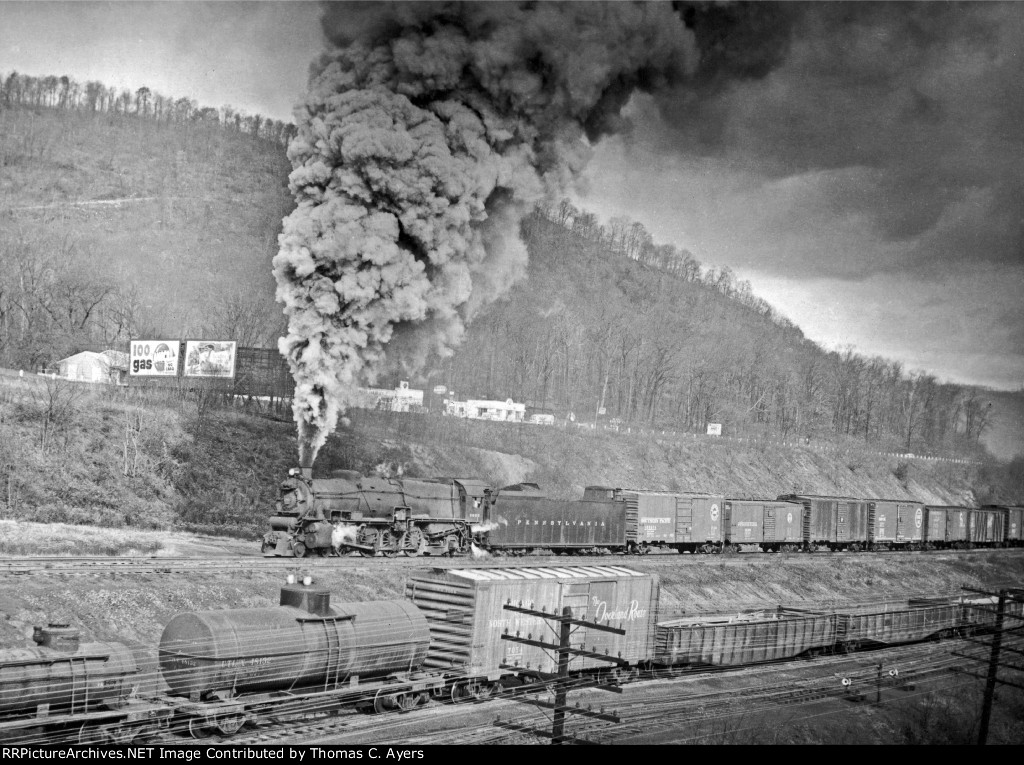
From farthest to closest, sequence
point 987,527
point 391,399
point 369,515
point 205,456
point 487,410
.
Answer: point 487,410, point 391,399, point 987,527, point 205,456, point 369,515

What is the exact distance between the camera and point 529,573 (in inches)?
821

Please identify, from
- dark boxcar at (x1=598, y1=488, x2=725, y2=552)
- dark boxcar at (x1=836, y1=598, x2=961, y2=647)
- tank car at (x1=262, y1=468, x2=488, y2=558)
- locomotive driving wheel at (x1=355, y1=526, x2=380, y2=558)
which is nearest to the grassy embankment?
tank car at (x1=262, y1=468, x2=488, y2=558)

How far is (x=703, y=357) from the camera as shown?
4048 inches

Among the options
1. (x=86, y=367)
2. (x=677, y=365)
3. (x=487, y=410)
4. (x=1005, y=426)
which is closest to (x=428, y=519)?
(x=86, y=367)

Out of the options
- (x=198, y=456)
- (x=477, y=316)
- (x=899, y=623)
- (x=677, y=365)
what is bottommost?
(x=899, y=623)

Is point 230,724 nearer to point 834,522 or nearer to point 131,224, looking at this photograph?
point 834,522

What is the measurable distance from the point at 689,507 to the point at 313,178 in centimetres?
2233

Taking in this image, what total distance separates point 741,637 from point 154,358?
3697 cm

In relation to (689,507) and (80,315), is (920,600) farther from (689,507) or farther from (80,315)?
(80,315)
